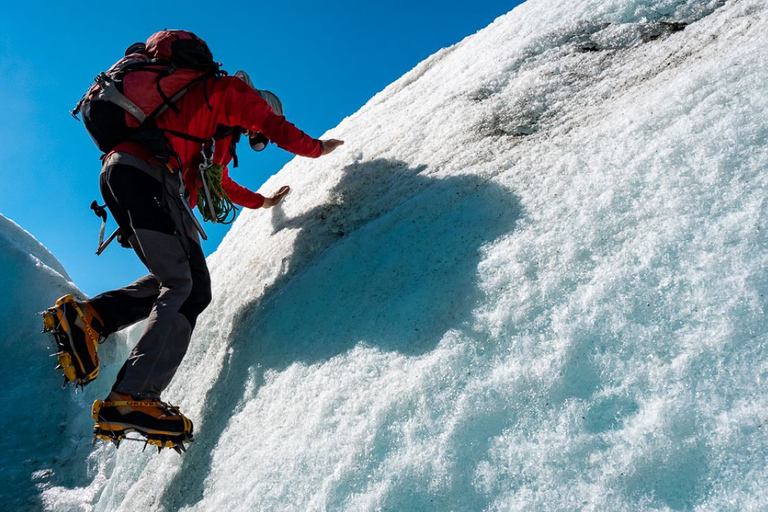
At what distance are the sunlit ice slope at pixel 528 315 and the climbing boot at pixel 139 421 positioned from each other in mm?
238

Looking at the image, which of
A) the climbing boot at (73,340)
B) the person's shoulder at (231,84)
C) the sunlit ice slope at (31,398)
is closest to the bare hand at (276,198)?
the person's shoulder at (231,84)

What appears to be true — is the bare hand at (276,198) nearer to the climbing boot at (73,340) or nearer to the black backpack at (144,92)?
the black backpack at (144,92)

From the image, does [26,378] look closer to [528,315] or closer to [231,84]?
[231,84]

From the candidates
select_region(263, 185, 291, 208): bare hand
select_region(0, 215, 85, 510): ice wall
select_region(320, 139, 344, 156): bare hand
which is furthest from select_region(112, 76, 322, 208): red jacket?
select_region(0, 215, 85, 510): ice wall

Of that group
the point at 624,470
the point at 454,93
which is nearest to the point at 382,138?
the point at 454,93

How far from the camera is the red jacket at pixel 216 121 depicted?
4453 millimetres

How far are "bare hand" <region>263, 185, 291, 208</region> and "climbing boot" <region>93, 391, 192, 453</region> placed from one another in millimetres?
2768

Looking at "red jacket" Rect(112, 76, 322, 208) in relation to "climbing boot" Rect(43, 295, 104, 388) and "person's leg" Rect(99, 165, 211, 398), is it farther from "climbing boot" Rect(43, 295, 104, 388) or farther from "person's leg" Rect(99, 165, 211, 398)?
"climbing boot" Rect(43, 295, 104, 388)

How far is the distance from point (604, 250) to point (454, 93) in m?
3.13

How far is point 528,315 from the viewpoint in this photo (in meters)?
3.06

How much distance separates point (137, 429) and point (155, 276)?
3.47ft

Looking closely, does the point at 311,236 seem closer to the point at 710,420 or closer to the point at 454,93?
the point at 454,93

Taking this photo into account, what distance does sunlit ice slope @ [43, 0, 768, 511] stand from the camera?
247 centimetres

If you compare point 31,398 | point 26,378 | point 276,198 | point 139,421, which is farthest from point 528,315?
point 26,378
